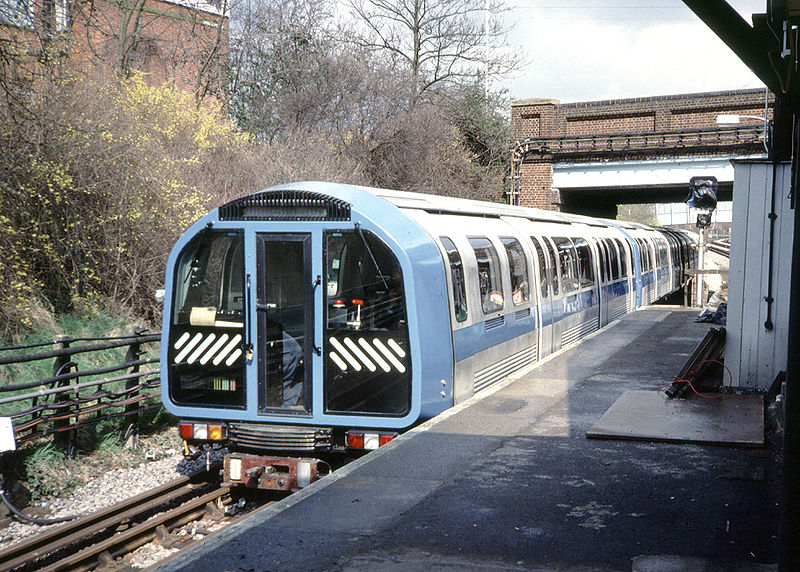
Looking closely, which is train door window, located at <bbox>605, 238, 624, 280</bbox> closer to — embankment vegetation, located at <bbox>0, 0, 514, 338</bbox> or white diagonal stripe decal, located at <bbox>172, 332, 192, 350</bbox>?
embankment vegetation, located at <bbox>0, 0, 514, 338</bbox>

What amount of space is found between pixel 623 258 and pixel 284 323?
12.8m

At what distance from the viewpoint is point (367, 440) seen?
663cm

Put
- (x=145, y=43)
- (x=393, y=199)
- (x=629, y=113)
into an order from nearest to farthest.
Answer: (x=393, y=199) < (x=145, y=43) < (x=629, y=113)

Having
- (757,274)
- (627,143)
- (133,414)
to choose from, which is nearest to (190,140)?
(133,414)

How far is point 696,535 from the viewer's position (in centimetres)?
422

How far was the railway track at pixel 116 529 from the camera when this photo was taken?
6.02 m

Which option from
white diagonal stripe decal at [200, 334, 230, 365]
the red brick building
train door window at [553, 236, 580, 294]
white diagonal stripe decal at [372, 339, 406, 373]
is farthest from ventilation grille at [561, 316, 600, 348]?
the red brick building

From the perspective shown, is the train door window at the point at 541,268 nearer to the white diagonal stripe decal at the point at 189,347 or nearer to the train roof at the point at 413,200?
the train roof at the point at 413,200

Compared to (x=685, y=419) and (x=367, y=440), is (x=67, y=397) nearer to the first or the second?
(x=367, y=440)

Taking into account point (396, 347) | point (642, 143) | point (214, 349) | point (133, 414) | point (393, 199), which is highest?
point (642, 143)

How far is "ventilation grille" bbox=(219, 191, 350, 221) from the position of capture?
22.0 ft

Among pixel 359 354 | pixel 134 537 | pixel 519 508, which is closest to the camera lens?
pixel 519 508

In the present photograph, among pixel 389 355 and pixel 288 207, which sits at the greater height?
pixel 288 207

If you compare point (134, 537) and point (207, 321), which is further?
point (207, 321)
